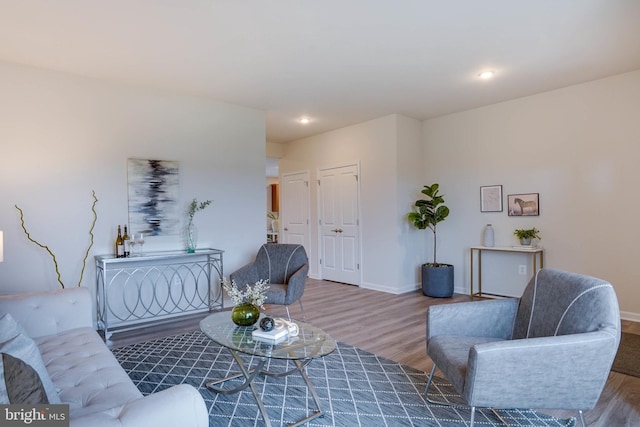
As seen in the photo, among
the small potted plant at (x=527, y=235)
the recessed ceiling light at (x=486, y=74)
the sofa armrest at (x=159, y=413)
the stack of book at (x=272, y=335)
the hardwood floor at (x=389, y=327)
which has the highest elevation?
the recessed ceiling light at (x=486, y=74)

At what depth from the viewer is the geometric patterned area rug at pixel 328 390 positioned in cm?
205

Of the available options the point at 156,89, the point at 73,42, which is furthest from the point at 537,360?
the point at 156,89

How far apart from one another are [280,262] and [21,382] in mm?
3017

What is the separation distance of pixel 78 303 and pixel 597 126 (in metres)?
5.28

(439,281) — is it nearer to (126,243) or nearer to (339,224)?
(339,224)

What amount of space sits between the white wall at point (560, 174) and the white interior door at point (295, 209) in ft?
8.08

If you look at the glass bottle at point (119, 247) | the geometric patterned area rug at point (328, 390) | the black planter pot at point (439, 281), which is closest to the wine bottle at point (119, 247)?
the glass bottle at point (119, 247)

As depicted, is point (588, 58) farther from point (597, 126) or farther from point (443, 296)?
point (443, 296)

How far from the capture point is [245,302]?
2.38m

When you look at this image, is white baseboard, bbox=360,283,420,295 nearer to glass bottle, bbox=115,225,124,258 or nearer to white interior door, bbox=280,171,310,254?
white interior door, bbox=280,171,310,254

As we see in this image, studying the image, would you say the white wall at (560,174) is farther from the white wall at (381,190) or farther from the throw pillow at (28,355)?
the throw pillow at (28,355)

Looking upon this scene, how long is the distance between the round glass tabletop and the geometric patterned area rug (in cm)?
41

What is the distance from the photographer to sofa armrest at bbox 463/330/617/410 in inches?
64.7

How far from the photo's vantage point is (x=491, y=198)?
16.4ft
